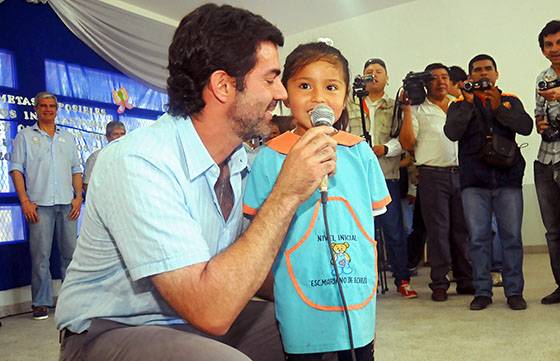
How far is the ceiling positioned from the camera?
5613 mm

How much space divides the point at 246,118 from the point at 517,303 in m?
2.29

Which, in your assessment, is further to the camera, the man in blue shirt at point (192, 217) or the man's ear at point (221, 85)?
the man's ear at point (221, 85)

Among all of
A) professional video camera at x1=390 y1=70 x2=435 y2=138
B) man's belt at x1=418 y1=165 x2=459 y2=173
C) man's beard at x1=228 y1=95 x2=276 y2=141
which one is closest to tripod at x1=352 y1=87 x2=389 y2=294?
professional video camera at x1=390 y1=70 x2=435 y2=138

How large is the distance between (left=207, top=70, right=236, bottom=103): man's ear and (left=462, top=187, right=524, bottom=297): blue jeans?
2.22 meters

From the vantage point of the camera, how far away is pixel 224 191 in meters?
1.29

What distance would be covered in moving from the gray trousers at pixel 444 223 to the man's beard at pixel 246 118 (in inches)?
96.7

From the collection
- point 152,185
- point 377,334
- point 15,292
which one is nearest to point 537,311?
point 377,334

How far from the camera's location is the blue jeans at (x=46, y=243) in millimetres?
3822

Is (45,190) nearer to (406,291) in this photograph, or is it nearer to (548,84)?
(406,291)

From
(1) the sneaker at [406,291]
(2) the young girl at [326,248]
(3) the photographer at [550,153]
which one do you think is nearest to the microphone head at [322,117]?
(2) the young girl at [326,248]

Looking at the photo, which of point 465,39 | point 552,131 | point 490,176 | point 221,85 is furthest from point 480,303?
point 465,39

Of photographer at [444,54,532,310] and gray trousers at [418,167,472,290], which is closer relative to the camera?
photographer at [444,54,532,310]

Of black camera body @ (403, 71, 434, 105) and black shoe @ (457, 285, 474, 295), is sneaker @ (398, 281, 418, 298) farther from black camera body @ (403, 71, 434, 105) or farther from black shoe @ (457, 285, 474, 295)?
black camera body @ (403, 71, 434, 105)

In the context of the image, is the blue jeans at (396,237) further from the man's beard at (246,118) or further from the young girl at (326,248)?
the man's beard at (246,118)
